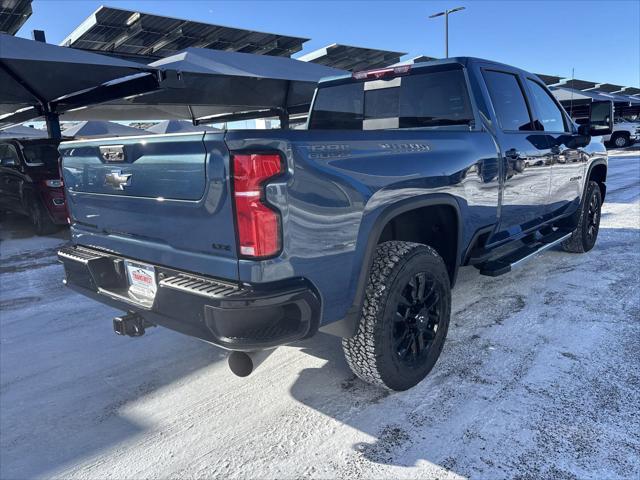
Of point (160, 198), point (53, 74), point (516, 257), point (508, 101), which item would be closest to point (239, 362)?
point (160, 198)

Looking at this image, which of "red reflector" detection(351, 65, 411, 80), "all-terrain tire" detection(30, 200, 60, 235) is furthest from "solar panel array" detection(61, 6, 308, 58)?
"red reflector" detection(351, 65, 411, 80)

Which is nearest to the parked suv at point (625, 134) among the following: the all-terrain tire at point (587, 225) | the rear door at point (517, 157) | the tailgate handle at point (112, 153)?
the all-terrain tire at point (587, 225)

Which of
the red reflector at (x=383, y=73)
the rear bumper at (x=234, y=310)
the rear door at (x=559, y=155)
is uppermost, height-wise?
the red reflector at (x=383, y=73)

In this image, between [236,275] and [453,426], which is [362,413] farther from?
[236,275]

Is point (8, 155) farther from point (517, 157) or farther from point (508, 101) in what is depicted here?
point (517, 157)

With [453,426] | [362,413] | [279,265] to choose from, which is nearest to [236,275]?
[279,265]

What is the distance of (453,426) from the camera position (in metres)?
2.42

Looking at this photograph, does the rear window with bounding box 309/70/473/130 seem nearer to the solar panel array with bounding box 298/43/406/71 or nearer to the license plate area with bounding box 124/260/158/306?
the license plate area with bounding box 124/260/158/306

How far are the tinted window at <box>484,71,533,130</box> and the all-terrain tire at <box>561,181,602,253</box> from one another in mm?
1824

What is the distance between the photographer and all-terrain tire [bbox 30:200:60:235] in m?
8.10

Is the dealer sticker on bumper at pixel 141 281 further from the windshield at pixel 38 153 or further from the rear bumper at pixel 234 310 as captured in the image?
the windshield at pixel 38 153

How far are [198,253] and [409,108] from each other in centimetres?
216

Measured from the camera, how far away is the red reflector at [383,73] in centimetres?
356

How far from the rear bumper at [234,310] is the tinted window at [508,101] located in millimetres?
2422
